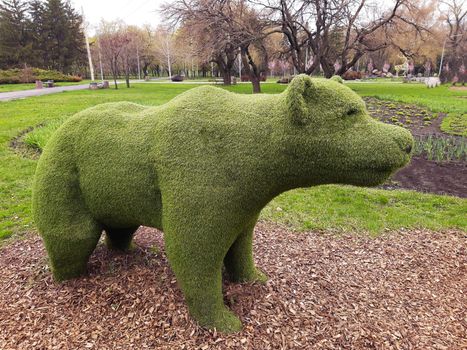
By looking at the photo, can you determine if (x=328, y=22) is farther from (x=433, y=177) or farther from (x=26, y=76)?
(x=26, y=76)

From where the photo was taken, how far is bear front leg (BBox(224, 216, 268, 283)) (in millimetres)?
3406

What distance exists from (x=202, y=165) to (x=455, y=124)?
1269 centimetres

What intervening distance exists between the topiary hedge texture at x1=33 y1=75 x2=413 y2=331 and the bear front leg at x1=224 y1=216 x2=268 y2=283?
140 millimetres

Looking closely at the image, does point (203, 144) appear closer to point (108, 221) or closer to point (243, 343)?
point (108, 221)

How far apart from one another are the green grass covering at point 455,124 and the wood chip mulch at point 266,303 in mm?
8041

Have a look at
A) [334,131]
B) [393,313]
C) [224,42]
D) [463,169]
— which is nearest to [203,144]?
[334,131]

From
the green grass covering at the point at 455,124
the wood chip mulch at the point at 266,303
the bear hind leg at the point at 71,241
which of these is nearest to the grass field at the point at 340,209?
the wood chip mulch at the point at 266,303

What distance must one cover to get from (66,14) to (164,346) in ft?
184

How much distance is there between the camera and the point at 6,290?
3574 millimetres

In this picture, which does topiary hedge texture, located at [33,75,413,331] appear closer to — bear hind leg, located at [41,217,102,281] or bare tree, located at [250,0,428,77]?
bear hind leg, located at [41,217,102,281]

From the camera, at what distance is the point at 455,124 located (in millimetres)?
12305

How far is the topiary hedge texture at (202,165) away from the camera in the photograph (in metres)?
2.21

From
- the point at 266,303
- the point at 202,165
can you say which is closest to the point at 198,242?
the point at 202,165

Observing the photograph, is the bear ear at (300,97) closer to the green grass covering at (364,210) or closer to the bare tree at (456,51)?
the green grass covering at (364,210)
